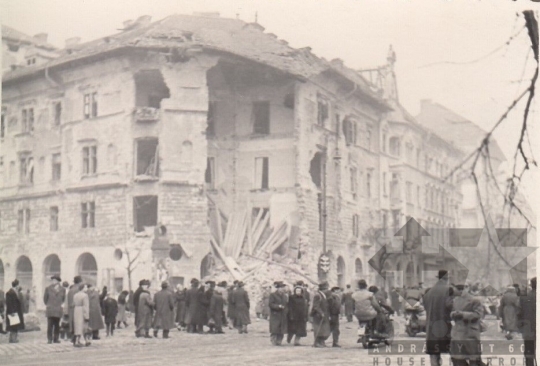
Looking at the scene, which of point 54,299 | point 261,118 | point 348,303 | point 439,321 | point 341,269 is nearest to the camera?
point 439,321

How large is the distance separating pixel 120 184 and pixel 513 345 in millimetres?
13019

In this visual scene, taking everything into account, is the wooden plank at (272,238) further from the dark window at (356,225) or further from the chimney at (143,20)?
the chimney at (143,20)

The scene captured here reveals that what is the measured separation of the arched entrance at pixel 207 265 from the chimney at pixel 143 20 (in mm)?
9399

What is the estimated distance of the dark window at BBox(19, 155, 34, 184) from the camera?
68.4 ft

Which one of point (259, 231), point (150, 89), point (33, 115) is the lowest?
point (259, 231)

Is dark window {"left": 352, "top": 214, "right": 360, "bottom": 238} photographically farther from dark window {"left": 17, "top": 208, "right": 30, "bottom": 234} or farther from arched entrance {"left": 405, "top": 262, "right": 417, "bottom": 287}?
dark window {"left": 17, "top": 208, "right": 30, "bottom": 234}

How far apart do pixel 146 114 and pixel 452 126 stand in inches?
404

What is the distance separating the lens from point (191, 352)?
46.5 feet

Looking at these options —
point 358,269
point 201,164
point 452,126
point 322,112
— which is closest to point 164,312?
point 452,126

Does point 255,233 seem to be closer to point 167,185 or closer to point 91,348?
point 167,185

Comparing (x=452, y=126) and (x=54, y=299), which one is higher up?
(x=452, y=126)

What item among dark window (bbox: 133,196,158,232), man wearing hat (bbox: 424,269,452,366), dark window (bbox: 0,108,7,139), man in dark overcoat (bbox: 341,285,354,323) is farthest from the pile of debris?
man wearing hat (bbox: 424,269,452,366)

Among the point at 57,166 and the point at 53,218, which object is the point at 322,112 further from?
the point at 53,218

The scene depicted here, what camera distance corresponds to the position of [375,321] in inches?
566
